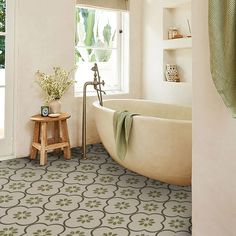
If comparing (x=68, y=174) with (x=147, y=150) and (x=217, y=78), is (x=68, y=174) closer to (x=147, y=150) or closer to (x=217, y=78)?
(x=147, y=150)

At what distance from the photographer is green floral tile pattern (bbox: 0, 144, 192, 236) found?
1979 millimetres

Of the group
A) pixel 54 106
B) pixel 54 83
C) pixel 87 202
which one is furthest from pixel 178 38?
pixel 87 202

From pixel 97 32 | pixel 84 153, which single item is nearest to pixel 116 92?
pixel 97 32

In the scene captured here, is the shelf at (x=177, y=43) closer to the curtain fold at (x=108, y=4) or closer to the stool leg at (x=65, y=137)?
the curtain fold at (x=108, y=4)

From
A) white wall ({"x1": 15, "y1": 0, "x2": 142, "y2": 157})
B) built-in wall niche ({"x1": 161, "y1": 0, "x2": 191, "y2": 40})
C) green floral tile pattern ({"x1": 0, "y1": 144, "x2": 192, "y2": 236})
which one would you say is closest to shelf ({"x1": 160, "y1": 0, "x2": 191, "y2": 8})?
built-in wall niche ({"x1": 161, "y1": 0, "x2": 191, "y2": 40})

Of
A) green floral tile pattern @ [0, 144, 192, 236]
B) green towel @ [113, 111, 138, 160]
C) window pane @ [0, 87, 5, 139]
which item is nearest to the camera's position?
green floral tile pattern @ [0, 144, 192, 236]

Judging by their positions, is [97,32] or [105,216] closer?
[105,216]

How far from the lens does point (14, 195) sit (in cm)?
250

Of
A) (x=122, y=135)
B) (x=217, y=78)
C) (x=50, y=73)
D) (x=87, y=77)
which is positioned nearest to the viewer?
(x=217, y=78)

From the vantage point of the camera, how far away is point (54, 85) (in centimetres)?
348

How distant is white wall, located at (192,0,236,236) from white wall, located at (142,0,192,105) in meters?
2.29

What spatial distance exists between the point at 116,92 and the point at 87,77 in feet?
1.54

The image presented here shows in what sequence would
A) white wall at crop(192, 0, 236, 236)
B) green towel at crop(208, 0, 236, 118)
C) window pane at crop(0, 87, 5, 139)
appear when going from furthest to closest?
window pane at crop(0, 87, 5, 139) → white wall at crop(192, 0, 236, 236) → green towel at crop(208, 0, 236, 118)

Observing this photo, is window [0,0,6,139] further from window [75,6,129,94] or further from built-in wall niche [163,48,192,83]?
built-in wall niche [163,48,192,83]
